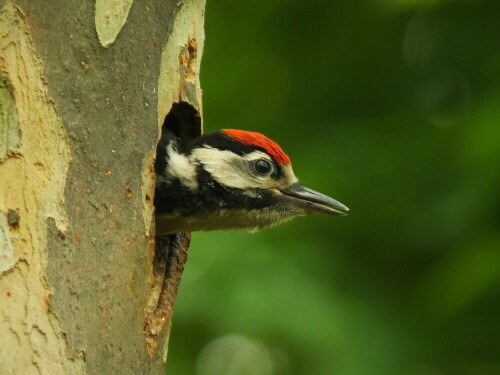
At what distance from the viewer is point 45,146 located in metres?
2.98

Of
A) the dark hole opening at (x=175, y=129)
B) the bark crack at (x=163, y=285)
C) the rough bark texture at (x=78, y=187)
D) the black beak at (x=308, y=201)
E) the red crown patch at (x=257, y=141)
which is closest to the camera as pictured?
the rough bark texture at (x=78, y=187)

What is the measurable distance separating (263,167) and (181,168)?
0.42 metres

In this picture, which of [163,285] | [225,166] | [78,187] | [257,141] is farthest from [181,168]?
[78,187]

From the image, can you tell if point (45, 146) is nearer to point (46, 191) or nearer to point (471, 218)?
point (46, 191)

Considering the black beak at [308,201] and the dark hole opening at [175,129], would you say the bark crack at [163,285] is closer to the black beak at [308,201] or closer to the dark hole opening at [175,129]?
the dark hole opening at [175,129]

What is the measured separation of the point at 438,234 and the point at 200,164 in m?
2.16

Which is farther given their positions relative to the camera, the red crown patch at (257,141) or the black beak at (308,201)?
the black beak at (308,201)

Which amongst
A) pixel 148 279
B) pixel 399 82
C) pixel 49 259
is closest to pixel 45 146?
pixel 49 259

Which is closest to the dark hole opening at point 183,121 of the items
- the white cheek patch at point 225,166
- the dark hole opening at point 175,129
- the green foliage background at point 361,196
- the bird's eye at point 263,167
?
the dark hole opening at point 175,129

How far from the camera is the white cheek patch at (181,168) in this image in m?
3.93

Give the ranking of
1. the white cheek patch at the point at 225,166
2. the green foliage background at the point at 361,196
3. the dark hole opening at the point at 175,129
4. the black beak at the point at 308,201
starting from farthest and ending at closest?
the green foliage background at the point at 361,196, the black beak at the point at 308,201, the white cheek patch at the point at 225,166, the dark hole opening at the point at 175,129

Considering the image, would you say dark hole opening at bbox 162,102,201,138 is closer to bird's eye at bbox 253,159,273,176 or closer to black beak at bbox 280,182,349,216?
bird's eye at bbox 253,159,273,176

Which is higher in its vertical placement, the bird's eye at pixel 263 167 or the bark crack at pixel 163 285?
the bird's eye at pixel 263 167

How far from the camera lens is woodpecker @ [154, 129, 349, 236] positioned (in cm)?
396
